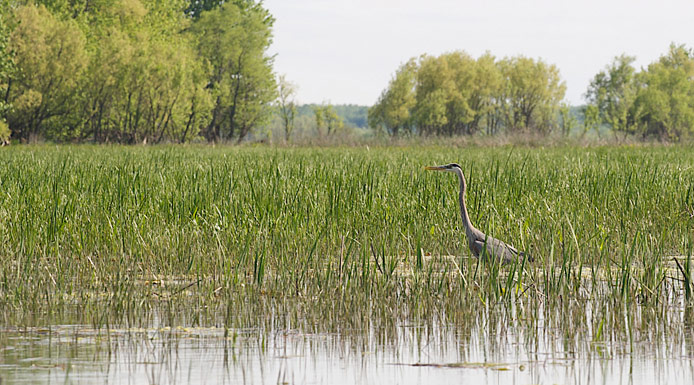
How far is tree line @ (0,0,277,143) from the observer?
42.6 m

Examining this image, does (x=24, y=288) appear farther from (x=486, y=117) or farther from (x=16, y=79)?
(x=486, y=117)

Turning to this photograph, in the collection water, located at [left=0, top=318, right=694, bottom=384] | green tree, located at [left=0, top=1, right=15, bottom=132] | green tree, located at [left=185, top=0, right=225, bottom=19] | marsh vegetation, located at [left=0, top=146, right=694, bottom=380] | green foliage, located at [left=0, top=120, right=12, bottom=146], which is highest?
green tree, located at [left=185, top=0, right=225, bottom=19]

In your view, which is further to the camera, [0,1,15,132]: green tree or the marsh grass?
[0,1,15,132]: green tree

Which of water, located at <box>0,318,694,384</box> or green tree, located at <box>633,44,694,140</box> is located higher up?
green tree, located at <box>633,44,694,140</box>

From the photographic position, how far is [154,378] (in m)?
3.82

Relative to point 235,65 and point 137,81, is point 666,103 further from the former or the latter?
point 137,81

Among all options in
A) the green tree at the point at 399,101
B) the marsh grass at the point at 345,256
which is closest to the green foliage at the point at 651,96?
the green tree at the point at 399,101

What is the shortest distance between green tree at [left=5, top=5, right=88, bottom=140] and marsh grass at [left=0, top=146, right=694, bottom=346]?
34474 mm

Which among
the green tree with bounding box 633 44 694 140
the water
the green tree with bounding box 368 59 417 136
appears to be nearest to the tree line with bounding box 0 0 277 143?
the green tree with bounding box 368 59 417 136

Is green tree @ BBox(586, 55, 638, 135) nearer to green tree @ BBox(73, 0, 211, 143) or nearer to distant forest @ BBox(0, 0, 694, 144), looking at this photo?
distant forest @ BBox(0, 0, 694, 144)

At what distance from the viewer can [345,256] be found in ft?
22.1

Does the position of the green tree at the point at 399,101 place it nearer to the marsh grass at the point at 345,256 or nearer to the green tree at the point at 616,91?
the green tree at the point at 616,91

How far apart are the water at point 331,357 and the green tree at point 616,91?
87354 millimetres

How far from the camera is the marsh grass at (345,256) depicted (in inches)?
200
